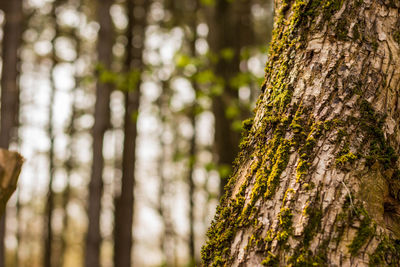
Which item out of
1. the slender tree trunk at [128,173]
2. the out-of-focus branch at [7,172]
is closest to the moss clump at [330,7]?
the out-of-focus branch at [7,172]

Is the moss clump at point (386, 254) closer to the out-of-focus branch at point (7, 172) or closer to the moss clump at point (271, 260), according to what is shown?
the moss clump at point (271, 260)

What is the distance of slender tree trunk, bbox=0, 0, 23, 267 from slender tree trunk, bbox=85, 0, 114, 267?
9.65 feet

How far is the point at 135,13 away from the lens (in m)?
11.1

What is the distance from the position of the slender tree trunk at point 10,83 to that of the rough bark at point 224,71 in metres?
5.65

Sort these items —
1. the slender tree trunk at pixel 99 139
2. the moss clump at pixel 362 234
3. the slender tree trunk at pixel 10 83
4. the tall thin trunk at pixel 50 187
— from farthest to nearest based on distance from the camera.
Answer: the tall thin trunk at pixel 50 187
the slender tree trunk at pixel 10 83
the slender tree trunk at pixel 99 139
the moss clump at pixel 362 234

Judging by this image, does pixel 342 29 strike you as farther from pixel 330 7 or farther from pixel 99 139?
pixel 99 139

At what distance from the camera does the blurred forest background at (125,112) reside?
5.46 metres

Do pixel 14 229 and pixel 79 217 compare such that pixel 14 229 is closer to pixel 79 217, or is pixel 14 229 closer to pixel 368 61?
pixel 79 217

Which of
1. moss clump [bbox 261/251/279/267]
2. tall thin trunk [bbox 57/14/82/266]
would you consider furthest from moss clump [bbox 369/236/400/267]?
tall thin trunk [bbox 57/14/82/266]

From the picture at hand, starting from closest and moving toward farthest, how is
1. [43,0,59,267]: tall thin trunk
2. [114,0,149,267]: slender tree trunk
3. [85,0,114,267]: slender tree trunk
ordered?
[85,0,114,267]: slender tree trunk → [114,0,149,267]: slender tree trunk → [43,0,59,267]: tall thin trunk

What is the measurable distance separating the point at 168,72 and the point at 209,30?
2.86 ft

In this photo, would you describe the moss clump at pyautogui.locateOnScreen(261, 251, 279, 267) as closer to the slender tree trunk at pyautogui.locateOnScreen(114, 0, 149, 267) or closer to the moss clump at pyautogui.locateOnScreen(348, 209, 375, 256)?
the moss clump at pyautogui.locateOnScreen(348, 209, 375, 256)

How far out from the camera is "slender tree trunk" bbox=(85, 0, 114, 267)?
21.8 feet

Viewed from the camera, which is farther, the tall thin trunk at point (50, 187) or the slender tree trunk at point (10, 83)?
the tall thin trunk at point (50, 187)
